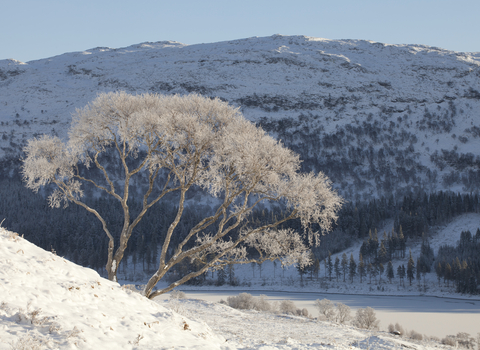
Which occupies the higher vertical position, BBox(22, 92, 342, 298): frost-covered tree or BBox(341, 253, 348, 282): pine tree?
BBox(22, 92, 342, 298): frost-covered tree

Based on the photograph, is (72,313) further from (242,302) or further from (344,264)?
(344,264)

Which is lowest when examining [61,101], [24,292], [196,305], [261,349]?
[196,305]

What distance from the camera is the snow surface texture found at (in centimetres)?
536

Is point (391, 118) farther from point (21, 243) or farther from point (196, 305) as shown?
point (21, 243)

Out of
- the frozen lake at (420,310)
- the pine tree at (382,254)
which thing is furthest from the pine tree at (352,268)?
the frozen lake at (420,310)

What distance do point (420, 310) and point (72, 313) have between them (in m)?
49.2

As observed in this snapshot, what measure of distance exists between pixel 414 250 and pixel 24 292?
8187cm

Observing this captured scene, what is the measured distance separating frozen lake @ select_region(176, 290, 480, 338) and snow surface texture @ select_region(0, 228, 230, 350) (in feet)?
A: 92.5

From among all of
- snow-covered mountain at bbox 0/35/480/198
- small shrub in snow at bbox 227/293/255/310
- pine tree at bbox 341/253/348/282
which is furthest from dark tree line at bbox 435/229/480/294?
snow-covered mountain at bbox 0/35/480/198

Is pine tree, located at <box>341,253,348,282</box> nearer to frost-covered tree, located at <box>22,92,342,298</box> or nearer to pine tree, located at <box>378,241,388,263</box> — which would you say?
pine tree, located at <box>378,241,388,263</box>

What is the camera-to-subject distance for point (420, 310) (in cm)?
4512

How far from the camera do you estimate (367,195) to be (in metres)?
126

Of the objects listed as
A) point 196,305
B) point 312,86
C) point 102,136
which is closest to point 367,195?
point 312,86

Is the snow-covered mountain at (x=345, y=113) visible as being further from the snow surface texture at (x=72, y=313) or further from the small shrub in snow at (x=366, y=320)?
the snow surface texture at (x=72, y=313)
